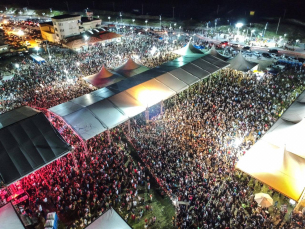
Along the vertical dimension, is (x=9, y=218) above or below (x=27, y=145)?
below

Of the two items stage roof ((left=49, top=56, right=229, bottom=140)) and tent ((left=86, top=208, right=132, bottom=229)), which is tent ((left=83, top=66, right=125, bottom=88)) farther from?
tent ((left=86, top=208, right=132, bottom=229))

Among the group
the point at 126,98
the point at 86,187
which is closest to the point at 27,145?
the point at 86,187

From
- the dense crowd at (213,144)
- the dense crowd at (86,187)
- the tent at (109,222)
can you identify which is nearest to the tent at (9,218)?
the dense crowd at (86,187)

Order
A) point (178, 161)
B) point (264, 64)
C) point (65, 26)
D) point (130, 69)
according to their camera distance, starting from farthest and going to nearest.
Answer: point (65, 26), point (264, 64), point (130, 69), point (178, 161)

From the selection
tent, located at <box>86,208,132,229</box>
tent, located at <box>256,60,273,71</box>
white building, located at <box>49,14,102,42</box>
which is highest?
white building, located at <box>49,14,102,42</box>

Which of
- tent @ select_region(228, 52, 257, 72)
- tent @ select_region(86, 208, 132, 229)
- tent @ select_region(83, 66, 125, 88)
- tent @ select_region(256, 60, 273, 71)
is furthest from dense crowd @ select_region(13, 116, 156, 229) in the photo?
tent @ select_region(256, 60, 273, 71)

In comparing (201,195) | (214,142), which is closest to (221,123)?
(214,142)

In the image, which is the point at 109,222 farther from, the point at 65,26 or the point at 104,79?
the point at 65,26
